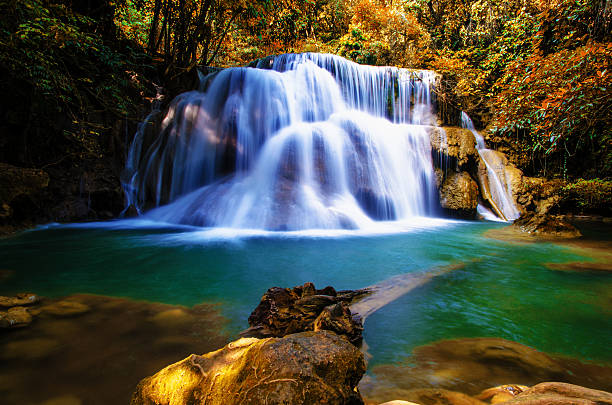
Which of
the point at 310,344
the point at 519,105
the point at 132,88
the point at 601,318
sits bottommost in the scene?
the point at 601,318

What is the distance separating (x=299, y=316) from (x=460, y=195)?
10227mm

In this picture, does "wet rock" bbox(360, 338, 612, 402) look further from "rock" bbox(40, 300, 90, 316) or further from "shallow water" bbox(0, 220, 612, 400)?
"rock" bbox(40, 300, 90, 316)

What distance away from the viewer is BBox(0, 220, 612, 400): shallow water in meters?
2.52

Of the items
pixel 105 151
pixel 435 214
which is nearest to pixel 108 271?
pixel 105 151

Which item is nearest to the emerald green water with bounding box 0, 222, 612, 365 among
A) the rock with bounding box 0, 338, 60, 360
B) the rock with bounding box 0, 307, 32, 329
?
the rock with bounding box 0, 307, 32, 329

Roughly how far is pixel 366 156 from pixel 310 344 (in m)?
9.47

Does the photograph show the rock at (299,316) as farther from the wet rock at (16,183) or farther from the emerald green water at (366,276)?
the wet rock at (16,183)

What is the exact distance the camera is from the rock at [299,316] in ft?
7.11

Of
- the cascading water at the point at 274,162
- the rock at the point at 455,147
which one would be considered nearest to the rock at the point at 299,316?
the cascading water at the point at 274,162

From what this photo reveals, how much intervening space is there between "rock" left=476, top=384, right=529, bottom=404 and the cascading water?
591cm

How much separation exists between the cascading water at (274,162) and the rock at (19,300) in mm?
4765

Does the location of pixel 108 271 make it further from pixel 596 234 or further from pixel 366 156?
pixel 596 234

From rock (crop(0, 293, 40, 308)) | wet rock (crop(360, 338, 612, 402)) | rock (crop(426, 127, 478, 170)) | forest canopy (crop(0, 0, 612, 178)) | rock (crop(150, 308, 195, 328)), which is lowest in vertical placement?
wet rock (crop(360, 338, 612, 402))

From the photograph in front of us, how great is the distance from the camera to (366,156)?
10148 millimetres
